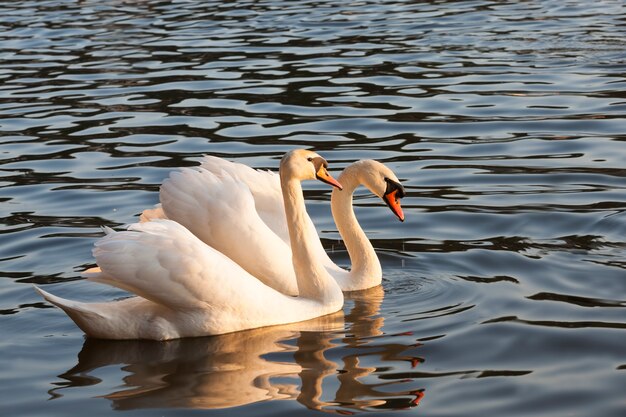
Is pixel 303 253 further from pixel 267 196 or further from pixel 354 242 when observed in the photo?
pixel 267 196

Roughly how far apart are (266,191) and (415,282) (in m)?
1.45

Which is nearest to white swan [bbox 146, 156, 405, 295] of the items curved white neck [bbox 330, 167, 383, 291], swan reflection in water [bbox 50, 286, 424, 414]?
curved white neck [bbox 330, 167, 383, 291]

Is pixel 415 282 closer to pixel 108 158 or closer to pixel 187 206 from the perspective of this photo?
pixel 187 206

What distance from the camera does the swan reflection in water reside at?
7242mm

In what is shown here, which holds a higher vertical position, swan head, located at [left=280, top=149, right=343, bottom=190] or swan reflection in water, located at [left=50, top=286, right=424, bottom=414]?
swan head, located at [left=280, top=149, right=343, bottom=190]

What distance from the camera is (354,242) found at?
9.98 metres

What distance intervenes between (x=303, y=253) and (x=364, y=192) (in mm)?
3533

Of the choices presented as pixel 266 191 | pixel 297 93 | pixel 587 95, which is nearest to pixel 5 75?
pixel 297 93

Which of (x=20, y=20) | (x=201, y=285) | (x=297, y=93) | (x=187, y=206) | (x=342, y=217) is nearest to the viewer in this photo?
(x=201, y=285)

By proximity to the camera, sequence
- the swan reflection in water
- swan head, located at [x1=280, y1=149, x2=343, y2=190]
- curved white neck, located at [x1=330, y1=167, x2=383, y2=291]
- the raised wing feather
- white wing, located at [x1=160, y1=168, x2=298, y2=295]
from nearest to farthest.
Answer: the swan reflection in water, the raised wing feather, swan head, located at [x1=280, y1=149, x2=343, y2=190], white wing, located at [x1=160, y1=168, x2=298, y2=295], curved white neck, located at [x1=330, y1=167, x2=383, y2=291]

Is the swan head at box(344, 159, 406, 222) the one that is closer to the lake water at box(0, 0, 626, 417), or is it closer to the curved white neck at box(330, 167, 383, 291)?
the curved white neck at box(330, 167, 383, 291)

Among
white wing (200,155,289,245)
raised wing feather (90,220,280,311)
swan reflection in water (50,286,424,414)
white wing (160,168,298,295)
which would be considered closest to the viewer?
swan reflection in water (50,286,424,414)

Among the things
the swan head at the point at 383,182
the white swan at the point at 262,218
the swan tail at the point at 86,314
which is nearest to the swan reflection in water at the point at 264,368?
the swan tail at the point at 86,314

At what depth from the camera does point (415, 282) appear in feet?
31.6
